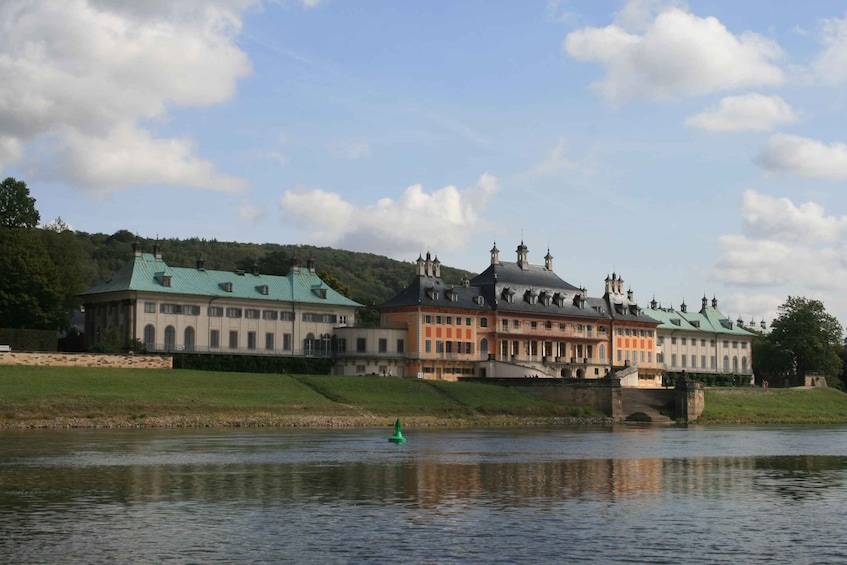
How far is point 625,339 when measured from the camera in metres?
127

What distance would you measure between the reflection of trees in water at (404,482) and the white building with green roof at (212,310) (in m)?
56.5

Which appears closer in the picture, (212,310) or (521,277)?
(212,310)

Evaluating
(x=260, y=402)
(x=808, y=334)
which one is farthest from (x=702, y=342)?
(x=260, y=402)

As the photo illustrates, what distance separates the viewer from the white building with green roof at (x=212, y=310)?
98.2 m

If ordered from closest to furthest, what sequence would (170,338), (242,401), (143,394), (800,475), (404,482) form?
(404,482)
(800,475)
(143,394)
(242,401)
(170,338)

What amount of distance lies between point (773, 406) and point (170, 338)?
5639 centimetres

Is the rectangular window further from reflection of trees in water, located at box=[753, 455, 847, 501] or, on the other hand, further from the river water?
reflection of trees in water, located at box=[753, 455, 847, 501]

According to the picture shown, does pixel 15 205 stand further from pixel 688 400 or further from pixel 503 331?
pixel 688 400

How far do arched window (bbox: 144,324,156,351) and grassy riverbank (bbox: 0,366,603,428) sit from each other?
1153cm

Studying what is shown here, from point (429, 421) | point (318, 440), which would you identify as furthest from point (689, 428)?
point (318, 440)

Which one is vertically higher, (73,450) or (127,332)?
Answer: (127,332)

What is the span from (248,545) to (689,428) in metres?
65.7

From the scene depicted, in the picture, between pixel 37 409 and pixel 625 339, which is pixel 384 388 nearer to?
pixel 37 409

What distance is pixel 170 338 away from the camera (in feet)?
324
